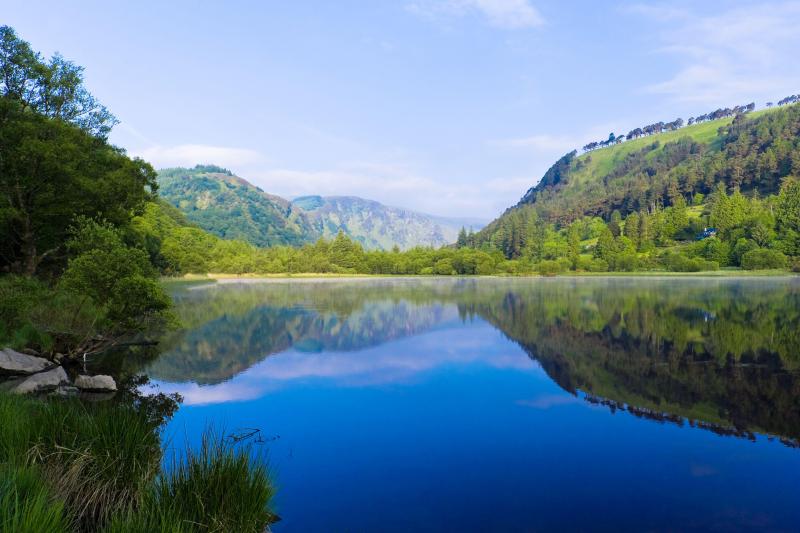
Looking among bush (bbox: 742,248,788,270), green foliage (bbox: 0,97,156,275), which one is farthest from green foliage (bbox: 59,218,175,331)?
bush (bbox: 742,248,788,270)

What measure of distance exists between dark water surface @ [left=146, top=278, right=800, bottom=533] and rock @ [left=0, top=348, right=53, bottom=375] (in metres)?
3.82

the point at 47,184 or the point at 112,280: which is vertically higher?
the point at 47,184

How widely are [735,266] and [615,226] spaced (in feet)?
124

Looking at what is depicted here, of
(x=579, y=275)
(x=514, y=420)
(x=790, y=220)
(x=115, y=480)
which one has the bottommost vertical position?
(x=579, y=275)

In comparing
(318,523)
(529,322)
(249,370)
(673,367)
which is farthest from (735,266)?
(318,523)

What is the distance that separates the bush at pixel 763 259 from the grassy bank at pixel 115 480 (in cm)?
12410

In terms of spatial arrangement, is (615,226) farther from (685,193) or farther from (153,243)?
(153,243)

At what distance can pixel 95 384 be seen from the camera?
1555cm

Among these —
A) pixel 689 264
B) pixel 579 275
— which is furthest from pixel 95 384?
pixel 689 264

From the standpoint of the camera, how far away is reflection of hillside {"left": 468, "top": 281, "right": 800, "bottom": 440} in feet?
46.9

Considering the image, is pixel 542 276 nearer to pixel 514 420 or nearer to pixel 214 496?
pixel 514 420

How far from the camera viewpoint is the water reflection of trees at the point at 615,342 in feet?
49.3

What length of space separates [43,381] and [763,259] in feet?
406

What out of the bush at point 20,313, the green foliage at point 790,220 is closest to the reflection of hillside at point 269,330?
the bush at point 20,313
